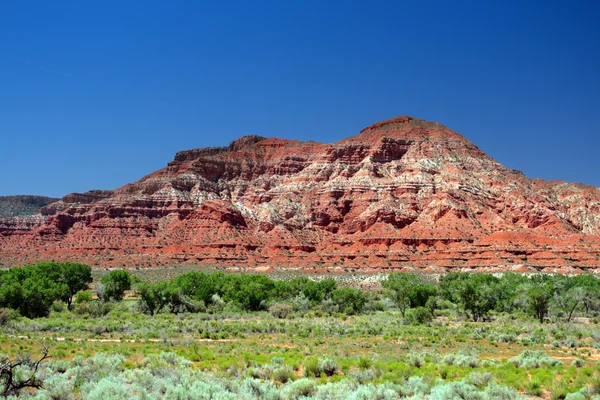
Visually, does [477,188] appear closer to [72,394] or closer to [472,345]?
[472,345]

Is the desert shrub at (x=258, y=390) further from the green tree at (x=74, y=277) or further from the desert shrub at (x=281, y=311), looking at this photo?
the green tree at (x=74, y=277)

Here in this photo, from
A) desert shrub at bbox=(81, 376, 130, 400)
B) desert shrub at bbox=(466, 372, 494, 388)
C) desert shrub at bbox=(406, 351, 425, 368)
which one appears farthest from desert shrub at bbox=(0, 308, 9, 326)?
desert shrub at bbox=(466, 372, 494, 388)

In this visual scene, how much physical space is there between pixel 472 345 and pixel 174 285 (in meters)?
31.0

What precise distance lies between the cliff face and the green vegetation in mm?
33223

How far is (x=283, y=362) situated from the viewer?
1872 centimetres

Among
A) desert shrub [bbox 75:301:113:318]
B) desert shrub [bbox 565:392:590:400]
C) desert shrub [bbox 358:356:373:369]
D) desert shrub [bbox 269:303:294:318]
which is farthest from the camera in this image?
desert shrub [bbox 269:303:294:318]

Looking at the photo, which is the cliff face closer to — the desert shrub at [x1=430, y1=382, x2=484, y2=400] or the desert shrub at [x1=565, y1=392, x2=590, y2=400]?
the desert shrub at [x1=565, y1=392, x2=590, y2=400]

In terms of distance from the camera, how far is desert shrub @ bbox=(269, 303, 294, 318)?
140ft

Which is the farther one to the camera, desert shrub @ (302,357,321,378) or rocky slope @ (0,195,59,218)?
rocky slope @ (0,195,59,218)

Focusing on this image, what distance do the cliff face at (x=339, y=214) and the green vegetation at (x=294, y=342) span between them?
33.2m

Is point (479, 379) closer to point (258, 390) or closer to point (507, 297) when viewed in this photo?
point (258, 390)

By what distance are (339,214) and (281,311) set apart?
77313 mm

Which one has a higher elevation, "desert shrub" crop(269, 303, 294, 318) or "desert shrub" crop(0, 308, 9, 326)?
"desert shrub" crop(0, 308, 9, 326)

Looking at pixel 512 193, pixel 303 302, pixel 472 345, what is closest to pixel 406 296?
pixel 303 302
